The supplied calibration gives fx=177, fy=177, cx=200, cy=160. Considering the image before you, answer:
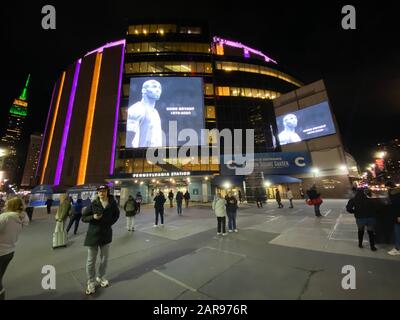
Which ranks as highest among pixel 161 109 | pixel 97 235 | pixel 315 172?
pixel 161 109

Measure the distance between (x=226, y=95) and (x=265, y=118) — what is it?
28.9ft

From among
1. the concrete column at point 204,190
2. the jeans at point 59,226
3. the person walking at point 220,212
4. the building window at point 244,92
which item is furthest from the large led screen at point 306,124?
the jeans at point 59,226

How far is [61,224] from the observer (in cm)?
654

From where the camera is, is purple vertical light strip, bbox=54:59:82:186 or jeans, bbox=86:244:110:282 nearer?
jeans, bbox=86:244:110:282

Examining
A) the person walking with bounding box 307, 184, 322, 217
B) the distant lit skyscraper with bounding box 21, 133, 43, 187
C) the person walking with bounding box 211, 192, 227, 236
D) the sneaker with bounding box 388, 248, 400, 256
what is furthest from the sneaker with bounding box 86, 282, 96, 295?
the distant lit skyscraper with bounding box 21, 133, 43, 187

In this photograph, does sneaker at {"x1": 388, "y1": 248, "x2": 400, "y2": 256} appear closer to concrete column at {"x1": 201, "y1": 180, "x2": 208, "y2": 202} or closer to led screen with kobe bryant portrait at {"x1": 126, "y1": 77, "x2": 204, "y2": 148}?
concrete column at {"x1": 201, "y1": 180, "x2": 208, "y2": 202}

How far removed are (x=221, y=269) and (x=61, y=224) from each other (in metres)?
6.14

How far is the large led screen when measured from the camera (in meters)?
28.8

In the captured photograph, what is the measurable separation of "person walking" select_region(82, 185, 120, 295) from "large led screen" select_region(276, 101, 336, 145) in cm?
3373

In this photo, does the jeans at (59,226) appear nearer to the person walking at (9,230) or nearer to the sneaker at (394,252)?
the person walking at (9,230)

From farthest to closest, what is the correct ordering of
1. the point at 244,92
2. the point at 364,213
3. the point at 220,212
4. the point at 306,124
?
the point at 244,92 < the point at 306,124 < the point at 220,212 < the point at 364,213

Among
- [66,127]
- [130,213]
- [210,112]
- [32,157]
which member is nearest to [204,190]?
[210,112]

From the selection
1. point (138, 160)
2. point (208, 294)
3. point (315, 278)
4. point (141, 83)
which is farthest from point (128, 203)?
point (141, 83)

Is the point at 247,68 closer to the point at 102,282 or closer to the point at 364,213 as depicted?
the point at 364,213
